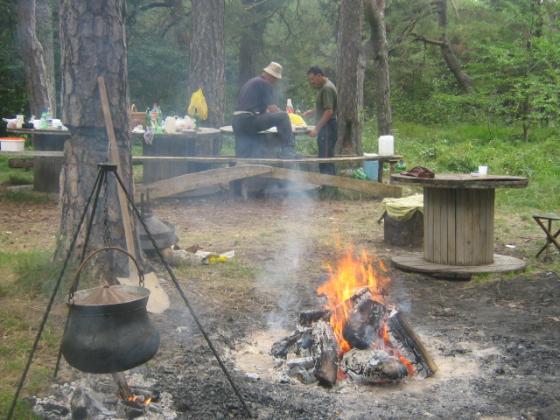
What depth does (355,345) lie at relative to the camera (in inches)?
198

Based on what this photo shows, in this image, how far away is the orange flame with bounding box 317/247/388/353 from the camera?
5.33 metres

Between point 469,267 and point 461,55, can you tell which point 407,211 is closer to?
point 469,267

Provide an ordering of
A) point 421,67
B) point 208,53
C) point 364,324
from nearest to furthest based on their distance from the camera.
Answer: point 364,324 → point 208,53 → point 421,67

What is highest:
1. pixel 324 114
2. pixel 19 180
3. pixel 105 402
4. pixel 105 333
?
pixel 324 114

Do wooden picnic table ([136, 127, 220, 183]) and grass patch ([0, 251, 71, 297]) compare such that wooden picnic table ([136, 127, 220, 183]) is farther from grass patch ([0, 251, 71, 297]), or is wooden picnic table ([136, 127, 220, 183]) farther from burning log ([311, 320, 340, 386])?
burning log ([311, 320, 340, 386])

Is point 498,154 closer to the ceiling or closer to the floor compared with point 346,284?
closer to the ceiling

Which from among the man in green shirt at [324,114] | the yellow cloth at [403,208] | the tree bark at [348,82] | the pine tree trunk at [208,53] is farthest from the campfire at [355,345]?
the pine tree trunk at [208,53]

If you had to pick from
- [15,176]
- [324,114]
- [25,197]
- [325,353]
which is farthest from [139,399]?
[15,176]

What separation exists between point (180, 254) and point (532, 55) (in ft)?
47.3

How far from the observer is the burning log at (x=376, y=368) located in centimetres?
460

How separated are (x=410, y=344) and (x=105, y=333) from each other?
2.32 meters

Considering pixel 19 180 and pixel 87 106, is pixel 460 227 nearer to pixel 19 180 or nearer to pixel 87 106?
pixel 87 106

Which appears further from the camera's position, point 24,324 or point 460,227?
point 460,227

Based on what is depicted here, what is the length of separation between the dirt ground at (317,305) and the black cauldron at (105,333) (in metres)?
0.59
